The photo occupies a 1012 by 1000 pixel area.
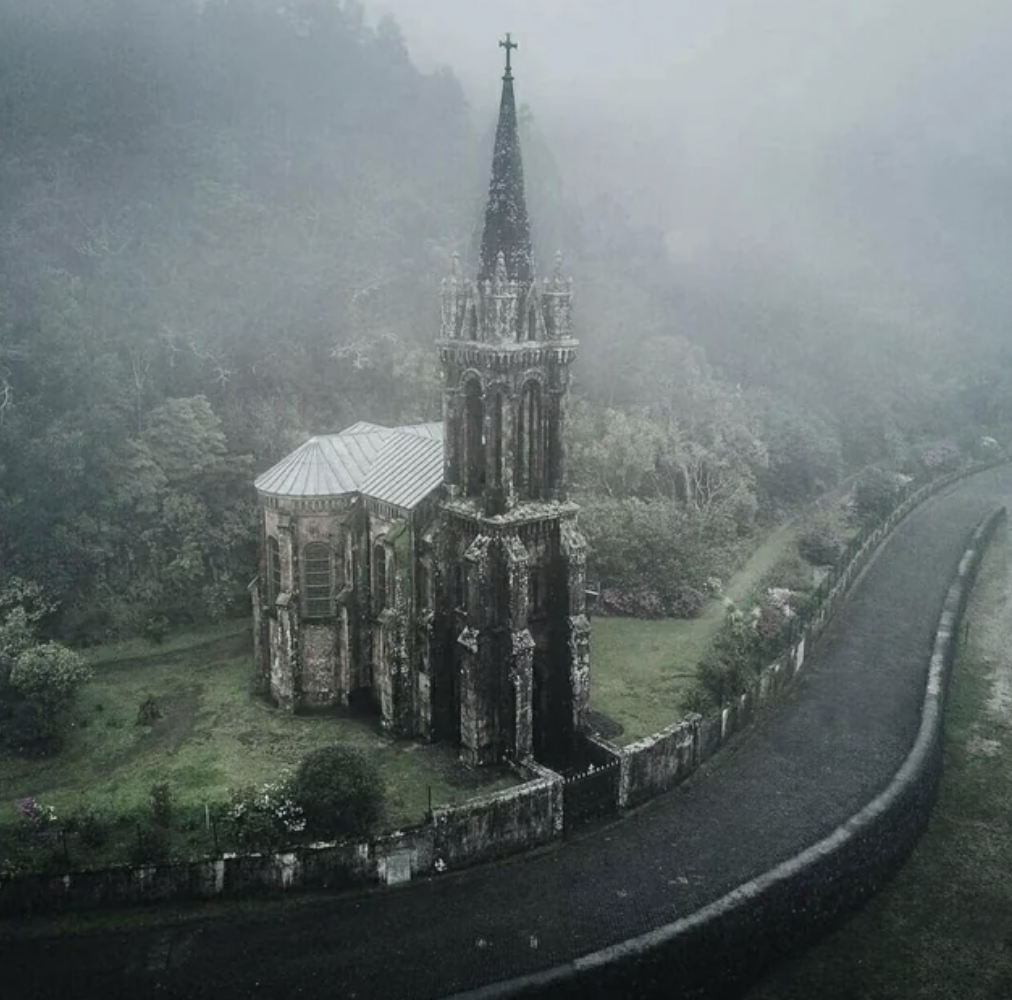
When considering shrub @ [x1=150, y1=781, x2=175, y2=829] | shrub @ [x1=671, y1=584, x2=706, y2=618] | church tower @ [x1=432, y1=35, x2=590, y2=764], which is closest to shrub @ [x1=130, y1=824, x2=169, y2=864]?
shrub @ [x1=150, y1=781, x2=175, y2=829]

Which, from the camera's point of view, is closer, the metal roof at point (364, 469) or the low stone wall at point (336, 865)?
the low stone wall at point (336, 865)

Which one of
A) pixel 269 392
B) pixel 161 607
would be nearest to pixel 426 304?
pixel 269 392

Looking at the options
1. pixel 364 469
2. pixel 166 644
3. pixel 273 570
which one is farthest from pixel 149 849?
pixel 166 644

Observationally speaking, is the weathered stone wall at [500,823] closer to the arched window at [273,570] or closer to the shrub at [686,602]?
the arched window at [273,570]

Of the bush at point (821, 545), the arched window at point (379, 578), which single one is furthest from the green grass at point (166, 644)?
the bush at point (821, 545)

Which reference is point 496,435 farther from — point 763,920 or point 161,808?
point 763,920

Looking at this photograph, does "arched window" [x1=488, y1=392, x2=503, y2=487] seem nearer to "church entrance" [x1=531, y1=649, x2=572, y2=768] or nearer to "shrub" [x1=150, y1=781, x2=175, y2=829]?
"church entrance" [x1=531, y1=649, x2=572, y2=768]

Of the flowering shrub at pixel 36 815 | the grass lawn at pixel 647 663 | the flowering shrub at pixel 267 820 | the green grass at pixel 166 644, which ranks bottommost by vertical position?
the green grass at pixel 166 644
